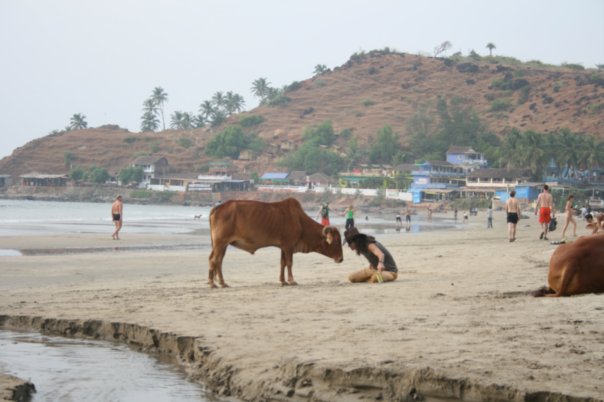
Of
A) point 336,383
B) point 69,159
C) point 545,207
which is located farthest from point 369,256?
point 69,159

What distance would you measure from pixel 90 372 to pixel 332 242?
22.0 ft

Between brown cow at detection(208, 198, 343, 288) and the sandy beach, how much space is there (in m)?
0.63

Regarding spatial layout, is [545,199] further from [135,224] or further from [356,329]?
[135,224]

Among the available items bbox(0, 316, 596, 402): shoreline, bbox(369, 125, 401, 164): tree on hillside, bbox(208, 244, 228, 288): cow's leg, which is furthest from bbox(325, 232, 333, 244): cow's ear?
bbox(369, 125, 401, 164): tree on hillside

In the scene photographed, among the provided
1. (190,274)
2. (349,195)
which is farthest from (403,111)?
(190,274)

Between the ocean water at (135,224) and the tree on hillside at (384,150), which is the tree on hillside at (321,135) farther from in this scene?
the ocean water at (135,224)

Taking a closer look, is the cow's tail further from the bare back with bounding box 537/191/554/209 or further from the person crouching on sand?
the bare back with bounding box 537/191/554/209

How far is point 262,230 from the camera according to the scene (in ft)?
45.5

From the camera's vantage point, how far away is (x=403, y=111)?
18788cm

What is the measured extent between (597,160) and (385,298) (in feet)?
343

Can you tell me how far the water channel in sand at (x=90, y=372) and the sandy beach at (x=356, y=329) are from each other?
9.6 inches

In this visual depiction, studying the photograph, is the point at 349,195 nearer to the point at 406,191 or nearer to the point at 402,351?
the point at 406,191

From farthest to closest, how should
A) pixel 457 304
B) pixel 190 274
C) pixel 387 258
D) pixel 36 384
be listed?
1. pixel 190 274
2. pixel 387 258
3. pixel 457 304
4. pixel 36 384

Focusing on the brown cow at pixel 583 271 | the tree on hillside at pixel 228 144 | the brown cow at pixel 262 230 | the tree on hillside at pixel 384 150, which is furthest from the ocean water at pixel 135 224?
the tree on hillside at pixel 228 144
